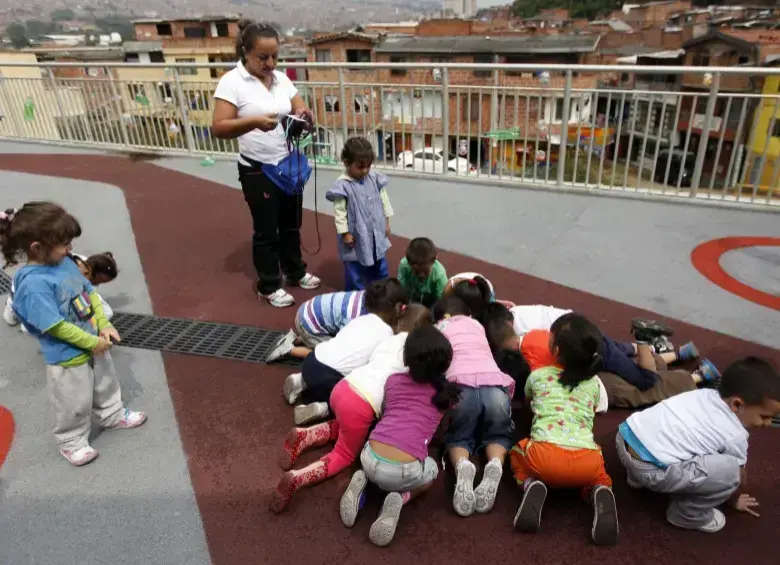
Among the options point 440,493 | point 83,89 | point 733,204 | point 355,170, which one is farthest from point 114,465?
point 83,89

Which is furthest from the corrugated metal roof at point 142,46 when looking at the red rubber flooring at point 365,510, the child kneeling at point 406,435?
the child kneeling at point 406,435

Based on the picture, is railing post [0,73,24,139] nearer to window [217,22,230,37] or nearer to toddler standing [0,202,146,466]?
toddler standing [0,202,146,466]

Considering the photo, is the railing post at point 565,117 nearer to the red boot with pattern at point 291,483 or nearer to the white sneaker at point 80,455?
the red boot with pattern at point 291,483

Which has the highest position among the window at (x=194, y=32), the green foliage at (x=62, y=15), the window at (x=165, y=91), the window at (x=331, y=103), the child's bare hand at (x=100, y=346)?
the green foliage at (x=62, y=15)

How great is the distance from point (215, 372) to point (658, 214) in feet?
14.5

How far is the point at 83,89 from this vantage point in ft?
26.2

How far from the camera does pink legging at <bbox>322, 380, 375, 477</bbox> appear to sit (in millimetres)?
2332

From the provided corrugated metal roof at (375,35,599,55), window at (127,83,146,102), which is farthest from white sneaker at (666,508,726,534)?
corrugated metal roof at (375,35,599,55)

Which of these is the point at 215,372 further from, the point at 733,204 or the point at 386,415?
the point at 733,204

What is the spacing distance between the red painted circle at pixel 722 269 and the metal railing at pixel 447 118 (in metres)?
0.83

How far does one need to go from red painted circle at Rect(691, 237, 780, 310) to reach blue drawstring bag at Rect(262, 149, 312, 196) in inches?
123

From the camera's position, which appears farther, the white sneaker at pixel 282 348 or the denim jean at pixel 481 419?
the white sneaker at pixel 282 348

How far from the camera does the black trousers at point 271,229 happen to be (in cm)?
350

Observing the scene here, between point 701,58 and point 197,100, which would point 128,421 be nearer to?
point 197,100
